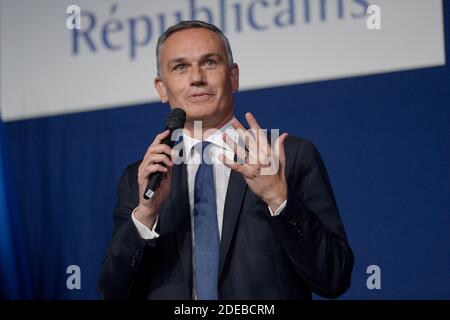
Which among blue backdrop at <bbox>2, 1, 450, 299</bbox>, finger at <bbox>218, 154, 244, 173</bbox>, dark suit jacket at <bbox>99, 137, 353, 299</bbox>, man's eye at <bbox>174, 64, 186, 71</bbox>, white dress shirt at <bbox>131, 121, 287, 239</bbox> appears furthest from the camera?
blue backdrop at <bbox>2, 1, 450, 299</bbox>

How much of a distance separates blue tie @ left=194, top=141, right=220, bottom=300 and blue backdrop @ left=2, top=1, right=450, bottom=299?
21.8 inches

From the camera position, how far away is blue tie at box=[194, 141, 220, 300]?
2.29 metres

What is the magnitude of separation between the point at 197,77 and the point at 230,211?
0.49 metres

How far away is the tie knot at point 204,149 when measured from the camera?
2.40 metres

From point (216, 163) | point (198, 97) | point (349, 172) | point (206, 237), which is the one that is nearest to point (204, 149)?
point (216, 163)

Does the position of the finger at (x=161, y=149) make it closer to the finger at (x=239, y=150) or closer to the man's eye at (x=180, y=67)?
the finger at (x=239, y=150)

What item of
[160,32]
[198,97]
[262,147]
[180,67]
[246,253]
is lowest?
[246,253]

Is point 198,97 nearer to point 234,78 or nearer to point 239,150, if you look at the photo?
point 234,78

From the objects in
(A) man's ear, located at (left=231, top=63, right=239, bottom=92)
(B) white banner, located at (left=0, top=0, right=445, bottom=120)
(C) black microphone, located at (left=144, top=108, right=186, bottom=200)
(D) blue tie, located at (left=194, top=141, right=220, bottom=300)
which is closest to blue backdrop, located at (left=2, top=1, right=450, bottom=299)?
(B) white banner, located at (left=0, top=0, right=445, bottom=120)

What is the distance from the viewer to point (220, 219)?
233 centimetres

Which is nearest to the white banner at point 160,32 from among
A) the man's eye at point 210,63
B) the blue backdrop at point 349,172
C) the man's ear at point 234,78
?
the blue backdrop at point 349,172

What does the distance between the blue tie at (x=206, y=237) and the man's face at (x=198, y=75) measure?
0.74 ft

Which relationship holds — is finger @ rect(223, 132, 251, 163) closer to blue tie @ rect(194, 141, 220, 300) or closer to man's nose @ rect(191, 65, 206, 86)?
blue tie @ rect(194, 141, 220, 300)
